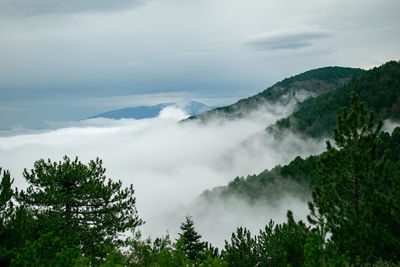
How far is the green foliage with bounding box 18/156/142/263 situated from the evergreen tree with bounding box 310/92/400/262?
39.7 feet

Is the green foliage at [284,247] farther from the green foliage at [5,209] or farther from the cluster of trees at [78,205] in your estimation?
the green foliage at [5,209]

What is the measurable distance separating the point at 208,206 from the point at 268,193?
3338cm

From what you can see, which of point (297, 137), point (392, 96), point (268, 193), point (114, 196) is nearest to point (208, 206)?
point (268, 193)

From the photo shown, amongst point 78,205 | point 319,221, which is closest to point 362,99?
point 78,205

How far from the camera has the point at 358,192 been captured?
13.9 meters

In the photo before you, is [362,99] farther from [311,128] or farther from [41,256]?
[41,256]

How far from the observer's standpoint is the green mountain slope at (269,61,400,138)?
11706 cm

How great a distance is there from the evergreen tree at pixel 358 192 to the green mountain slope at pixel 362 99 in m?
86.3

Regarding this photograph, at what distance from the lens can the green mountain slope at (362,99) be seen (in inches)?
4609

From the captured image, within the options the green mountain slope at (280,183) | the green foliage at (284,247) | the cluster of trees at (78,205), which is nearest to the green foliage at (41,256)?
the green foliage at (284,247)

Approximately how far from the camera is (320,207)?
561 inches

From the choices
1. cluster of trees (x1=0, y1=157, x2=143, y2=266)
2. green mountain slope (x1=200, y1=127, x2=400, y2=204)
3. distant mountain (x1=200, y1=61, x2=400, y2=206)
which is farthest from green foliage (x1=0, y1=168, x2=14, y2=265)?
distant mountain (x1=200, y1=61, x2=400, y2=206)

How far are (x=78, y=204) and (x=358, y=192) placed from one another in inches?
611

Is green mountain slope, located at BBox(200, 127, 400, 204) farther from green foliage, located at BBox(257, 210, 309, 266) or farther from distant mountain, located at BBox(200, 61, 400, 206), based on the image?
green foliage, located at BBox(257, 210, 309, 266)
